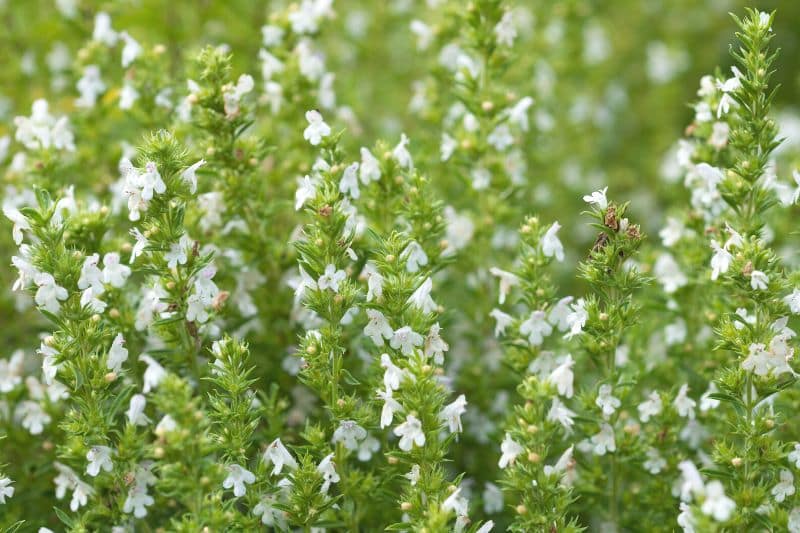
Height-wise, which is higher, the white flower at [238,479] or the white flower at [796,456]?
the white flower at [796,456]

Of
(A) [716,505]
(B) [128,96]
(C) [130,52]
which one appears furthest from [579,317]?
(C) [130,52]

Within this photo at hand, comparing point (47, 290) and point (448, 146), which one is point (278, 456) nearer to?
point (47, 290)

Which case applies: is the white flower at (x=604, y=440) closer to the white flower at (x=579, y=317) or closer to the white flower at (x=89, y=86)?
the white flower at (x=579, y=317)

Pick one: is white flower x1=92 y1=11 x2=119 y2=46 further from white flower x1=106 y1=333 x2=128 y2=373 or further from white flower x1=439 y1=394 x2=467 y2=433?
white flower x1=439 y1=394 x2=467 y2=433

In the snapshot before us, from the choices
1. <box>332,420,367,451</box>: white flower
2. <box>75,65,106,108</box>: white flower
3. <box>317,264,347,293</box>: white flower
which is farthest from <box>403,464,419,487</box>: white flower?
<box>75,65,106,108</box>: white flower

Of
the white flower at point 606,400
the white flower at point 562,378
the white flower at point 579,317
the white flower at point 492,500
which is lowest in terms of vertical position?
the white flower at point 492,500

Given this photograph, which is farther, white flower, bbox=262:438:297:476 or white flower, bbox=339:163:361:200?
white flower, bbox=339:163:361:200

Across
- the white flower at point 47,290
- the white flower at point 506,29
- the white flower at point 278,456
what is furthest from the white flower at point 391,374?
the white flower at point 506,29
